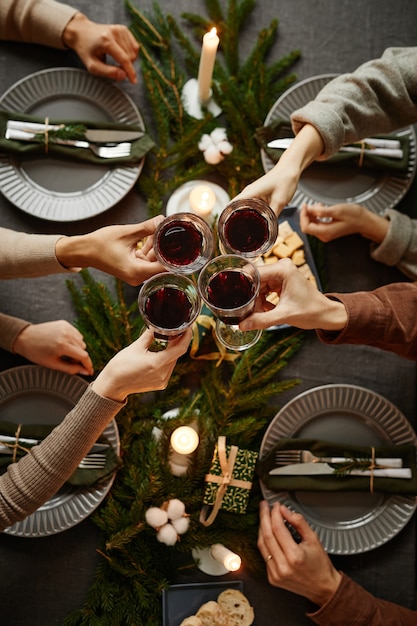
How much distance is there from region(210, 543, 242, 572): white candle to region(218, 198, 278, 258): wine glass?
70 centimetres

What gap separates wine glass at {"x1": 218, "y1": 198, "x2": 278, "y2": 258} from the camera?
1304mm

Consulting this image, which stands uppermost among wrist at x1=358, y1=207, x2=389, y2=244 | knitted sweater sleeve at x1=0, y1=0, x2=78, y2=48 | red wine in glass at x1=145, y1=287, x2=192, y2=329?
knitted sweater sleeve at x1=0, y1=0, x2=78, y2=48

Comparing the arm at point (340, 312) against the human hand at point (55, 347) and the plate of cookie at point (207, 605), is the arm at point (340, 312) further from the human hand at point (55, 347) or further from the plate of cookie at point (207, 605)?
the plate of cookie at point (207, 605)

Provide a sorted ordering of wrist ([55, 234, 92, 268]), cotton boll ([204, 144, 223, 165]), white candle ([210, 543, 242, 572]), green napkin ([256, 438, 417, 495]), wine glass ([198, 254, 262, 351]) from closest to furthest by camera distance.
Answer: wine glass ([198, 254, 262, 351]), wrist ([55, 234, 92, 268]), white candle ([210, 543, 242, 572]), green napkin ([256, 438, 417, 495]), cotton boll ([204, 144, 223, 165])

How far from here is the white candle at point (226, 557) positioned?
1454 mm

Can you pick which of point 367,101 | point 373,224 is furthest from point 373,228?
point 367,101

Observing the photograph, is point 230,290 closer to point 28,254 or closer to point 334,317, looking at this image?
point 334,317

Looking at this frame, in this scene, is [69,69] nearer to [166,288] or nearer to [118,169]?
[118,169]

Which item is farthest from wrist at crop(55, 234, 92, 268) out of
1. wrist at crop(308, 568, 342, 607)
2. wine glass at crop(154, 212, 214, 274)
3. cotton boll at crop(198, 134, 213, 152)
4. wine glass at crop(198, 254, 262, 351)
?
wrist at crop(308, 568, 342, 607)

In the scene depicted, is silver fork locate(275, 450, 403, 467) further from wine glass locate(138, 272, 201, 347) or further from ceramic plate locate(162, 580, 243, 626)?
wine glass locate(138, 272, 201, 347)

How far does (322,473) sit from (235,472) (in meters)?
0.22

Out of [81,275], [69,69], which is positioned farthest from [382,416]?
[69,69]

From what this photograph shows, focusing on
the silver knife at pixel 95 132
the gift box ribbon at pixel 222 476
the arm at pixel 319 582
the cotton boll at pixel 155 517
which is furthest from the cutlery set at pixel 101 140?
the arm at pixel 319 582

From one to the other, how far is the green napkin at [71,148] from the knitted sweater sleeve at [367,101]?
42cm
